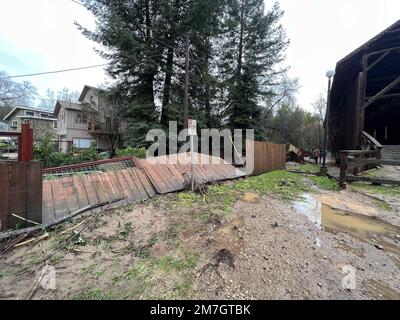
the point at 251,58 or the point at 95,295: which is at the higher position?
the point at 251,58

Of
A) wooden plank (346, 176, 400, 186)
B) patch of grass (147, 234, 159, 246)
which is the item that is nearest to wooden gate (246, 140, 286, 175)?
wooden plank (346, 176, 400, 186)

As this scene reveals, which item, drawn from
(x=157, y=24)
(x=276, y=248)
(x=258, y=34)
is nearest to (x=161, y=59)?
(x=157, y=24)

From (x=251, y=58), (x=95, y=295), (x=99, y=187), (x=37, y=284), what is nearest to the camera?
(x=95, y=295)

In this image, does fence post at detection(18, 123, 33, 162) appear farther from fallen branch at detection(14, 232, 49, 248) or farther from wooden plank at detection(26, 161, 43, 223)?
fallen branch at detection(14, 232, 49, 248)

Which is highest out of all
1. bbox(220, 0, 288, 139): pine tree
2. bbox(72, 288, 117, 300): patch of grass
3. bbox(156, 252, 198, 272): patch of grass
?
bbox(220, 0, 288, 139): pine tree

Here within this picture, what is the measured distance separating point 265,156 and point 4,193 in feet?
31.2

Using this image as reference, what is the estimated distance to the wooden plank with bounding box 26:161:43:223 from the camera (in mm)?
3498

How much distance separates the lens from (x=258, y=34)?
57.1 feet

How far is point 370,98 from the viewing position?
9.46 meters

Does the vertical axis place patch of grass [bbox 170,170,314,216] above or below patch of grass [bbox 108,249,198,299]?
above

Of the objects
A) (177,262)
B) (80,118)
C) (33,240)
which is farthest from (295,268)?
(80,118)

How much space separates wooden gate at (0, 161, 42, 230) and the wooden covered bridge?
8622 millimetres

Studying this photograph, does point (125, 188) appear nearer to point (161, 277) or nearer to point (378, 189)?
point (161, 277)
